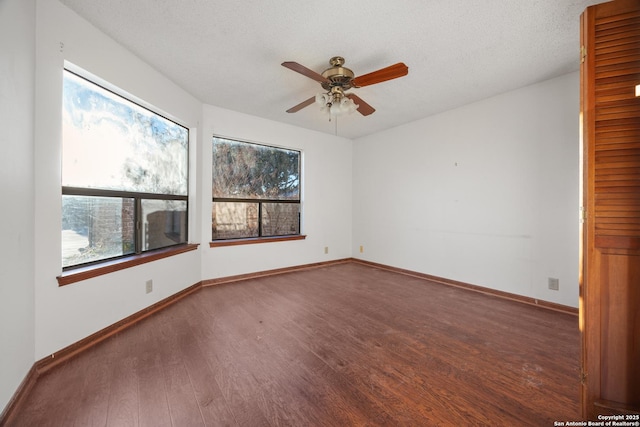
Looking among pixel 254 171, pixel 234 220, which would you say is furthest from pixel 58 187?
pixel 254 171

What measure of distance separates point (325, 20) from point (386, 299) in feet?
9.62

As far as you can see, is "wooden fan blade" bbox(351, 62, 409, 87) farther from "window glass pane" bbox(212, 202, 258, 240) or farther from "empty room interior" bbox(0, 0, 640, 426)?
"window glass pane" bbox(212, 202, 258, 240)

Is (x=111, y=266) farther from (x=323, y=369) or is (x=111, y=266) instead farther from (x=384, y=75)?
(x=384, y=75)

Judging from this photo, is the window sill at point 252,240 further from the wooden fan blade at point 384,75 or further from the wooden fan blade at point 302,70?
the wooden fan blade at point 384,75

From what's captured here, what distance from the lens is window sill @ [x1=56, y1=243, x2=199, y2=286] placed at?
1.87 m

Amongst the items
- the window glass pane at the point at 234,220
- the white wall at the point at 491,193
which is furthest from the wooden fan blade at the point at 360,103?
the window glass pane at the point at 234,220

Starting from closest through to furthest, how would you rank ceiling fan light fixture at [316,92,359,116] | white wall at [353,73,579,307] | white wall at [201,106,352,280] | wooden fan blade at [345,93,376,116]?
1. ceiling fan light fixture at [316,92,359,116]
2. wooden fan blade at [345,93,376,116]
3. white wall at [353,73,579,307]
4. white wall at [201,106,352,280]

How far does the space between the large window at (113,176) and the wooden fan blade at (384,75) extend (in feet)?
7.49

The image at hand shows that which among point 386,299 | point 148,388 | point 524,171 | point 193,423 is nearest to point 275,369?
point 193,423

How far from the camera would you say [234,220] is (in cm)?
392

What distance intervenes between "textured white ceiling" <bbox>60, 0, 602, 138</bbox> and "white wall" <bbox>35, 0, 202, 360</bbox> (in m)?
0.17

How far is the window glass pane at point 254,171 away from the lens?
3.73m

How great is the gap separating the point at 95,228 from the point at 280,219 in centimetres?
259

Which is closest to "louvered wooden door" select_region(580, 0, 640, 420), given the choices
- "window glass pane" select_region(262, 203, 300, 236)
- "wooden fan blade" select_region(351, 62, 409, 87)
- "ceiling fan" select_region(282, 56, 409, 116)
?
"wooden fan blade" select_region(351, 62, 409, 87)
